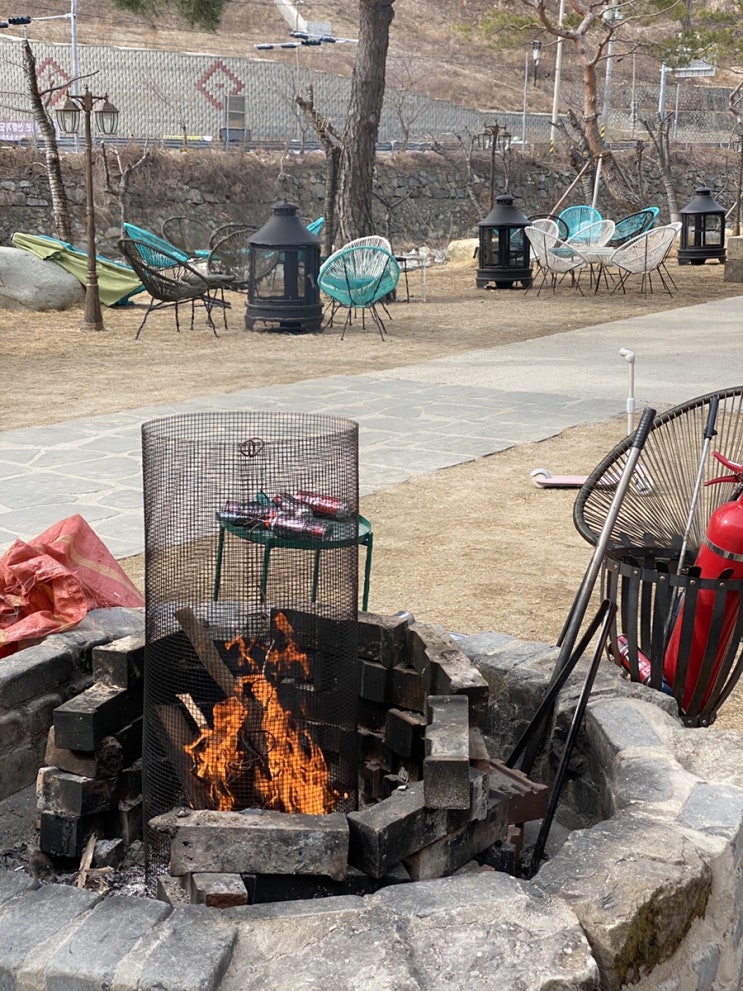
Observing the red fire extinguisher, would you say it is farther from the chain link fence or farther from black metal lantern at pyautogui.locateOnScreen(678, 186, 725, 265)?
the chain link fence

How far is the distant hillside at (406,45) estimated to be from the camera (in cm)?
4906

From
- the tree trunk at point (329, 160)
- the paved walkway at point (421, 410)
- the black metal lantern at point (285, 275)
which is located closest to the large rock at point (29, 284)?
the black metal lantern at point (285, 275)

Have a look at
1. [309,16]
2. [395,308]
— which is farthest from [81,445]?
[309,16]

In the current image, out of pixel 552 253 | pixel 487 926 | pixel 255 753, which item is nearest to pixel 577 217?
pixel 552 253

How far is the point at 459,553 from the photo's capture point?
197 inches

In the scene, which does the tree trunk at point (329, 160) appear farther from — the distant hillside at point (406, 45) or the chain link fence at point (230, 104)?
the distant hillside at point (406, 45)

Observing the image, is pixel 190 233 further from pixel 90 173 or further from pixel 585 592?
pixel 585 592

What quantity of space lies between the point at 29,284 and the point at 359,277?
151 inches

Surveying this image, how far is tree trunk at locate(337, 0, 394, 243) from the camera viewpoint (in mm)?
14219

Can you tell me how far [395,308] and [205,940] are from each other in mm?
12458

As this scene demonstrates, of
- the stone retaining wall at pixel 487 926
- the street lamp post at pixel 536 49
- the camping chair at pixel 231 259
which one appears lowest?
the stone retaining wall at pixel 487 926

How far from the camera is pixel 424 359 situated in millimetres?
10250

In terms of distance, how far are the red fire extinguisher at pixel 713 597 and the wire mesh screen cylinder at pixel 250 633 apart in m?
0.87

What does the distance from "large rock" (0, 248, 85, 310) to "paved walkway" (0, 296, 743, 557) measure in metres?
5.15
